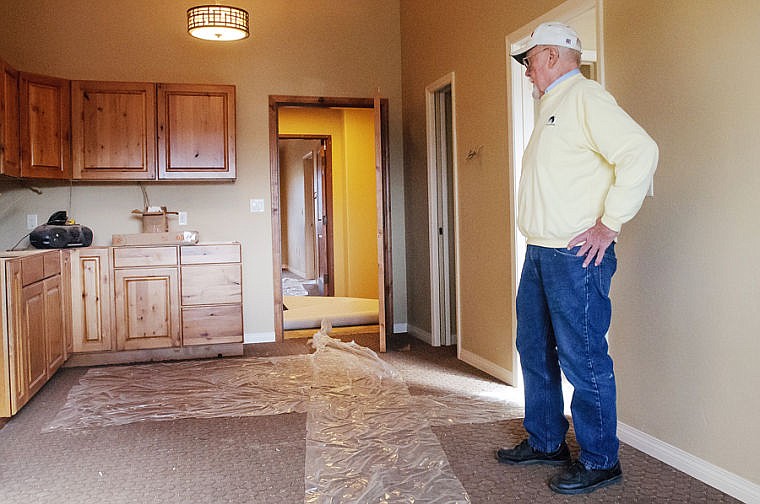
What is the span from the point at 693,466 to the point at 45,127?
4.30 m

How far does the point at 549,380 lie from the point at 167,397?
7.23 feet

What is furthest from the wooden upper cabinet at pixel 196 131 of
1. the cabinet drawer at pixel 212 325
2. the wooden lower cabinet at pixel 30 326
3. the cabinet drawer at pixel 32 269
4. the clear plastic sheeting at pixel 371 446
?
the clear plastic sheeting at pixel 371 446

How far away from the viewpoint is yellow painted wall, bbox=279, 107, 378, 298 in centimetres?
769

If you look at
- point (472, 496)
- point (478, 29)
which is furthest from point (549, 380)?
point (478, 29)

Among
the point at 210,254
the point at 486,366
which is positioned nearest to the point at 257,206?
the point at 210,254

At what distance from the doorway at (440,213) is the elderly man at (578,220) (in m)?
2.60

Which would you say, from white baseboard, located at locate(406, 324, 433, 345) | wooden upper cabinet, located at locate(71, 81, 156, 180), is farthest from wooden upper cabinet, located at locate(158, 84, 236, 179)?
white baseboard, located at locate(406, 324, 433, 345)

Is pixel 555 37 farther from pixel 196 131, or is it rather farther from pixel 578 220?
pixel 196 131

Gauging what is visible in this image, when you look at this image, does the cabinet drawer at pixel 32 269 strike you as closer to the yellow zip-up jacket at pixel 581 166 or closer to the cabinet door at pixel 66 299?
the cabinet door at pixel 66 299

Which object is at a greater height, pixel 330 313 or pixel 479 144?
pixel 479 144

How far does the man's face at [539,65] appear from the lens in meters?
2.35

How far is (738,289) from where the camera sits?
2.23 metres

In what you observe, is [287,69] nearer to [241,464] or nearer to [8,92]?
[8,92]

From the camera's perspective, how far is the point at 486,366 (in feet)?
13.7
